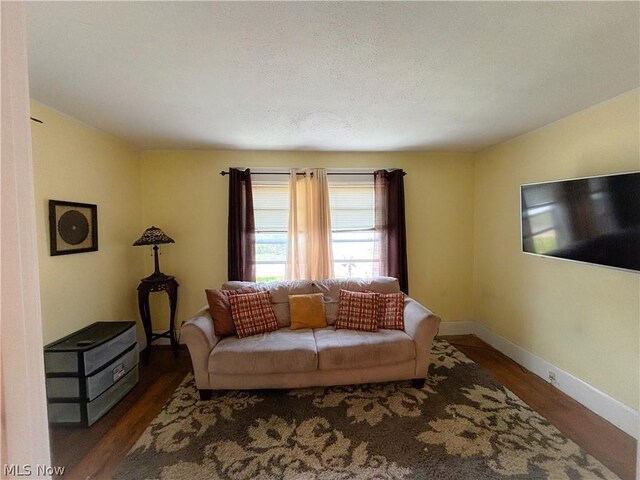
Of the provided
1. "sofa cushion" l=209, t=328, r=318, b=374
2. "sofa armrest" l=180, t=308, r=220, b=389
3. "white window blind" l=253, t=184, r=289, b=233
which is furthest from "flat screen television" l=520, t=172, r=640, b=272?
"sofa armrest" l=180, t=308, r=220, b=389

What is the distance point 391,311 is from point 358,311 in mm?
333

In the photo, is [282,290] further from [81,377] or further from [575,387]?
[575,387]

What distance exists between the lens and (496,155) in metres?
3.18

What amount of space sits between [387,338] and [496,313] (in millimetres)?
1736

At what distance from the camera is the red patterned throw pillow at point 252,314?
8.39ft

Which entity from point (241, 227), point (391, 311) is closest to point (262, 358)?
point (391, 311)

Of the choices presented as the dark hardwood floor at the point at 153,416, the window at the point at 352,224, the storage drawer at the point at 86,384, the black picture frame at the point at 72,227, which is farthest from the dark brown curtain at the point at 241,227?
the storage drawer at the point at 86,384

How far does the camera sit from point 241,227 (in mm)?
3279

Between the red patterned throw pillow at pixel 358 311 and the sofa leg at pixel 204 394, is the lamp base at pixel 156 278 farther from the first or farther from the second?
the red patterned throw pillow at pixel 358 311

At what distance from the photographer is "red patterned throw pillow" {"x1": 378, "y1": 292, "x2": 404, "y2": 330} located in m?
2.64

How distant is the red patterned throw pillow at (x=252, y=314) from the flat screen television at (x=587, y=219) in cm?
255

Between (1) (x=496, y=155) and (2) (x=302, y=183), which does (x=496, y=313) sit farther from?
(2) (x=302, y=183)

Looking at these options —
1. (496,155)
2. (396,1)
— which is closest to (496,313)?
(496,155)

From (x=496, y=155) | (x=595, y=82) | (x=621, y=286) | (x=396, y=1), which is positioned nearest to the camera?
(x=396, y=1)
